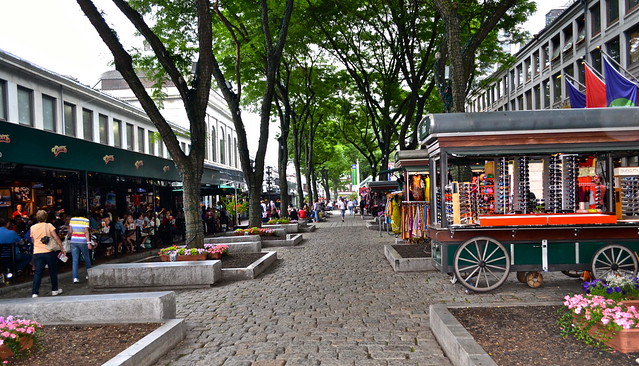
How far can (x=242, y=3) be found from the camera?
17609 millimetres

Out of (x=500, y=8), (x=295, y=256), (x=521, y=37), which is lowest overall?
(x=295, y=256)

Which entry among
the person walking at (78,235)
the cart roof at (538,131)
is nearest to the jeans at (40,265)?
the person walking at (78,235)

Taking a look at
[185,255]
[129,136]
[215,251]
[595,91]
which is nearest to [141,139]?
[129,136]

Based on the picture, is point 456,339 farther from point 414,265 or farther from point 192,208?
point 192,208

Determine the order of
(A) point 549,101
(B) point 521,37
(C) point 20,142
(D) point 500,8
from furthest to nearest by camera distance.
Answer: (A) point 549,101 < (B) point 521,37 < (D) point 500,8 < (C) point 20,142

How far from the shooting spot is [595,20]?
31250 mm

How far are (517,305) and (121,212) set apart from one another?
1903cm

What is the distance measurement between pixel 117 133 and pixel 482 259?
26.2 m

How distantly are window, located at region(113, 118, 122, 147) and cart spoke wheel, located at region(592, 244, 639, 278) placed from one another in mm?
26699

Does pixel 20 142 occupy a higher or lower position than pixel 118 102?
lower

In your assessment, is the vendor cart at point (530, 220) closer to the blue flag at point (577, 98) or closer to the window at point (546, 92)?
the blue flag at point (577, 98)

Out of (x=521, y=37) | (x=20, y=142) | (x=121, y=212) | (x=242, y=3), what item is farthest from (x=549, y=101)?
(x=20, y=142)

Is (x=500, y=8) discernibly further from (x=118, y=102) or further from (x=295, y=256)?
(x=118, y=102)

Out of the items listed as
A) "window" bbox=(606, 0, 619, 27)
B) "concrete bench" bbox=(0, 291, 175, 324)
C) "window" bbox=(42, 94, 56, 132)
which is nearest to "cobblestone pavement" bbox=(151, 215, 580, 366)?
"concrete bench" bbox=(0, 291, 175, 324)
